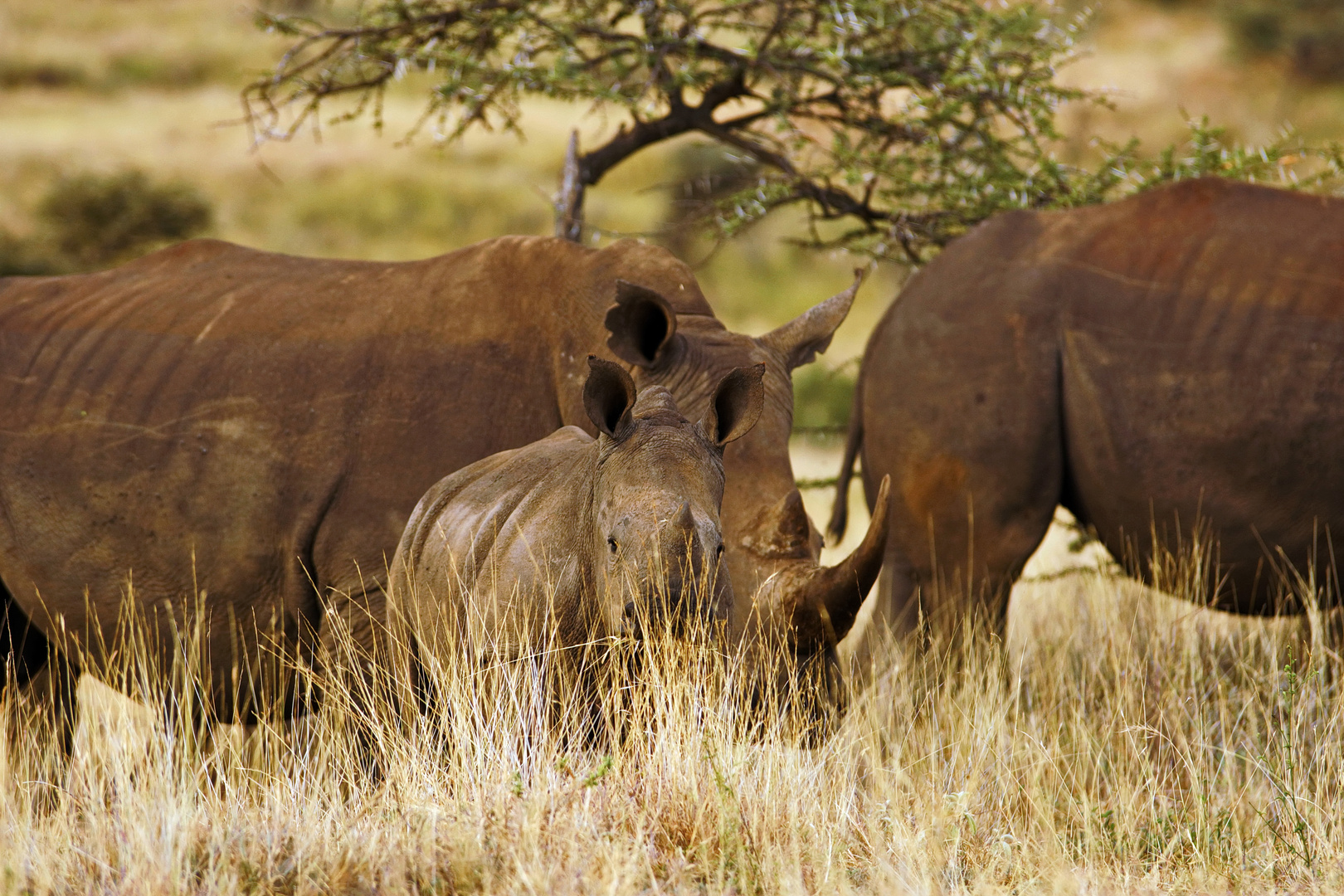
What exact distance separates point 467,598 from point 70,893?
120 centimetres

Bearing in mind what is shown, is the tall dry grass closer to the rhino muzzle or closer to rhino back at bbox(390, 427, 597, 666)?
rhino back at bbox(390, 427, 597, 666)

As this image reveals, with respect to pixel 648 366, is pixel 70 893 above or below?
below

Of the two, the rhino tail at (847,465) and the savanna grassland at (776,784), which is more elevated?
the rhino tail at (847,465)

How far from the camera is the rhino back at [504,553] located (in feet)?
12.7

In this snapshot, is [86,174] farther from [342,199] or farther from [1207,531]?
[1207,531]

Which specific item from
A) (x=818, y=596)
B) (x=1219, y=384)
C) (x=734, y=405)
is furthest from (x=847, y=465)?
(x=734, y=405)

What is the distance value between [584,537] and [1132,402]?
A: 10.7 feet

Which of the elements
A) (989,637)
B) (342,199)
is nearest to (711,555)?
(989,637)

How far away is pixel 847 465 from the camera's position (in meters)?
6.92

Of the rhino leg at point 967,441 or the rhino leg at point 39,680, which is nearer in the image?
the rhino leg at point 39,680

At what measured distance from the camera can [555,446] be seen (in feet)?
14.7

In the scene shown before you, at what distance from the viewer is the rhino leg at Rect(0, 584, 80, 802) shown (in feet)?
19.0

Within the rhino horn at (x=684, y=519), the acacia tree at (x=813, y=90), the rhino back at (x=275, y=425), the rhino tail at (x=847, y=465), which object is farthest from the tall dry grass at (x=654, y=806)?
the acacia tree at (x=813, y=90)

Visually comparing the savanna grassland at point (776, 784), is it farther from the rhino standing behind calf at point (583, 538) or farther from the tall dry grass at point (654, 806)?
the rhino standing behind calf at point (583, 538)
